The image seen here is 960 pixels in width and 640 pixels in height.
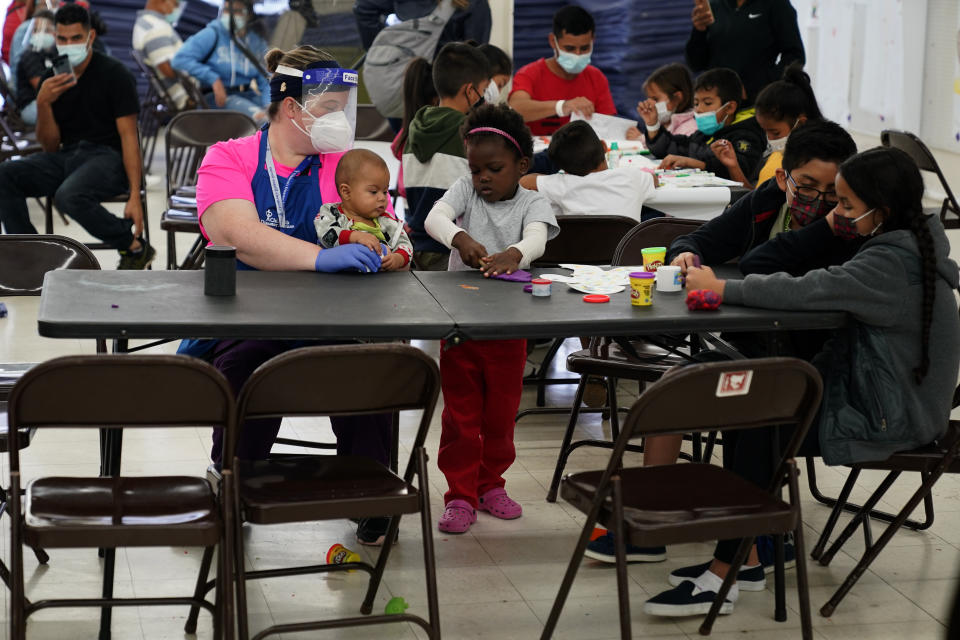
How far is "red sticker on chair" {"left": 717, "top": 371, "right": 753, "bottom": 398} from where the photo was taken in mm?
2277

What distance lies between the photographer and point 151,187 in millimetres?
9203

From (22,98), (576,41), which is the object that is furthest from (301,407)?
(22,98)

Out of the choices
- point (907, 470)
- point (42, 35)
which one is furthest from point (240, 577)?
point (42, 35)

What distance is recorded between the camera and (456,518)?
128 inches

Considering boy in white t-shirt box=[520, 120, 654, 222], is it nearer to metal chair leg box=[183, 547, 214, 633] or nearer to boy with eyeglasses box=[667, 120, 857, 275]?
boy with eyeglasses box=[667, 120, 857, 275]

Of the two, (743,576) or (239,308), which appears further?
(743,576)

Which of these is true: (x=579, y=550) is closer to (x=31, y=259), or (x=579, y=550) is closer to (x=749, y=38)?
(x=31, y=259)

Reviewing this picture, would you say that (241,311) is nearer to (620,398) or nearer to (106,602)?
(106,602)

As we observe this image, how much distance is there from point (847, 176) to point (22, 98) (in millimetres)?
5602

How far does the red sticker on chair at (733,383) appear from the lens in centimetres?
228

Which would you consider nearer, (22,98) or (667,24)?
(22,98)

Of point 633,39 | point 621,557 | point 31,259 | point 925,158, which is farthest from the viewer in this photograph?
point 633,39

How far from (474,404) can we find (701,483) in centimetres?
84

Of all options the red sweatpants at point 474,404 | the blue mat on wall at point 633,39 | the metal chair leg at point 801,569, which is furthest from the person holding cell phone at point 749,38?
the metal chair leg at point 801,569
